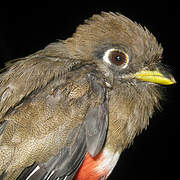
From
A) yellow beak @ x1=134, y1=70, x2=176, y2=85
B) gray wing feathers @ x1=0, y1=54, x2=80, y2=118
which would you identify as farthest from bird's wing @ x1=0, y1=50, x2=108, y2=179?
yellow beak @ x1=134, y1=70, x2=176, y2=85

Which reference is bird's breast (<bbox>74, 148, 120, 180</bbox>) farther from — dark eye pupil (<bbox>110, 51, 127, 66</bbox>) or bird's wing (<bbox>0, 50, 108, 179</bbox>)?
dark eye pupil (<bbox>110, 51, 127, 66</bbox>)

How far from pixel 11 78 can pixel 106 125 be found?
0.81 metres

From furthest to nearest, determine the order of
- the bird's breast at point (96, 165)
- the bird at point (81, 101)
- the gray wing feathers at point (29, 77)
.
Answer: the bird's breast at point (96, 165) → the gray wing feathers at point (29, 77) → the bird at point (81, 101)

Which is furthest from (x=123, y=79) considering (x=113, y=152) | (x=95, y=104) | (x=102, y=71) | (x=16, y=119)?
(x=16, y=119)

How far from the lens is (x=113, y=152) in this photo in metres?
2.07

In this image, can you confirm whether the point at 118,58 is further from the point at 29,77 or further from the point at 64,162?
the point at 64,162

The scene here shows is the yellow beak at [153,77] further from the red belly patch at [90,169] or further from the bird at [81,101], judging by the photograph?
the red belly patch at [90,169]

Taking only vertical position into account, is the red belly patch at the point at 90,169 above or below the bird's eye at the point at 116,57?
below

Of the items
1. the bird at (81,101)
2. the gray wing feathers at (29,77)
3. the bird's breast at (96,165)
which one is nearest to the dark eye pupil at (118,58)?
the bird at (81,101)

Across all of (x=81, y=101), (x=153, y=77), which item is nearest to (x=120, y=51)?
(x=153, y=77)

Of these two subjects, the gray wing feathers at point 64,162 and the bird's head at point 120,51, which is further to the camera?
the bird's head at point 120,51

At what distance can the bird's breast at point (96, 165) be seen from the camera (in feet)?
6.69

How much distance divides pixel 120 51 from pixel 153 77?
0.32 m

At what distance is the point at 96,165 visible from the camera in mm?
2072
